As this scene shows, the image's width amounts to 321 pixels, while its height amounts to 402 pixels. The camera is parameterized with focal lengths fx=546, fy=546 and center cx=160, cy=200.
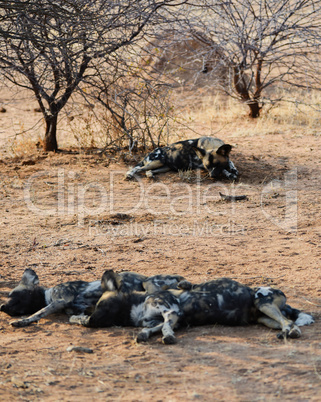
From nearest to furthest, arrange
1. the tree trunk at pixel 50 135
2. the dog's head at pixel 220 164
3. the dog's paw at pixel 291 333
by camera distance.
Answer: the dog's paw at pixel 291 333 → the dog's head at pixel 220 164 → the tree trunk at pixel 50 135

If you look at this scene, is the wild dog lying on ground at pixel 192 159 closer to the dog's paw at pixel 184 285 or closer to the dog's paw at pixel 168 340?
the dog's paw at pixel 184 285

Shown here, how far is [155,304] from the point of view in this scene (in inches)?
164

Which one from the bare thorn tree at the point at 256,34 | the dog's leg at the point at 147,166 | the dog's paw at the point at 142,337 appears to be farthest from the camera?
the bare thorn tree at the point at 256,34

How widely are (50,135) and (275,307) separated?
755 cm

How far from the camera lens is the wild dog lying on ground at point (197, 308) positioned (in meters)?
4.09

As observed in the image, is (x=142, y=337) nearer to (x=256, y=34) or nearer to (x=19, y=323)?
(x=19, y=323)

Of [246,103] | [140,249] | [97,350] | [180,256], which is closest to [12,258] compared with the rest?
[140,249]

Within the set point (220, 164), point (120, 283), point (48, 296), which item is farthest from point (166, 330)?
point (220, 164)

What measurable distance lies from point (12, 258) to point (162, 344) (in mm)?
2640

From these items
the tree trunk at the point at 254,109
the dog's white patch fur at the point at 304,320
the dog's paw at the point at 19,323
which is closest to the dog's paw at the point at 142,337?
the dog's paw at the point at 19,323

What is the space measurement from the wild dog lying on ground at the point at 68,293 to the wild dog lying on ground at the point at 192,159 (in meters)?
4.78

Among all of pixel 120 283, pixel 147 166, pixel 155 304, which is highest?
pixel 147 166

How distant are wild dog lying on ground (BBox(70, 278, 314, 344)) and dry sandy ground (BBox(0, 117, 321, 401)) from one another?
107 millimetres

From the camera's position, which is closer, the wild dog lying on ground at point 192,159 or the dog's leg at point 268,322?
the dog's leg at point 268,322
